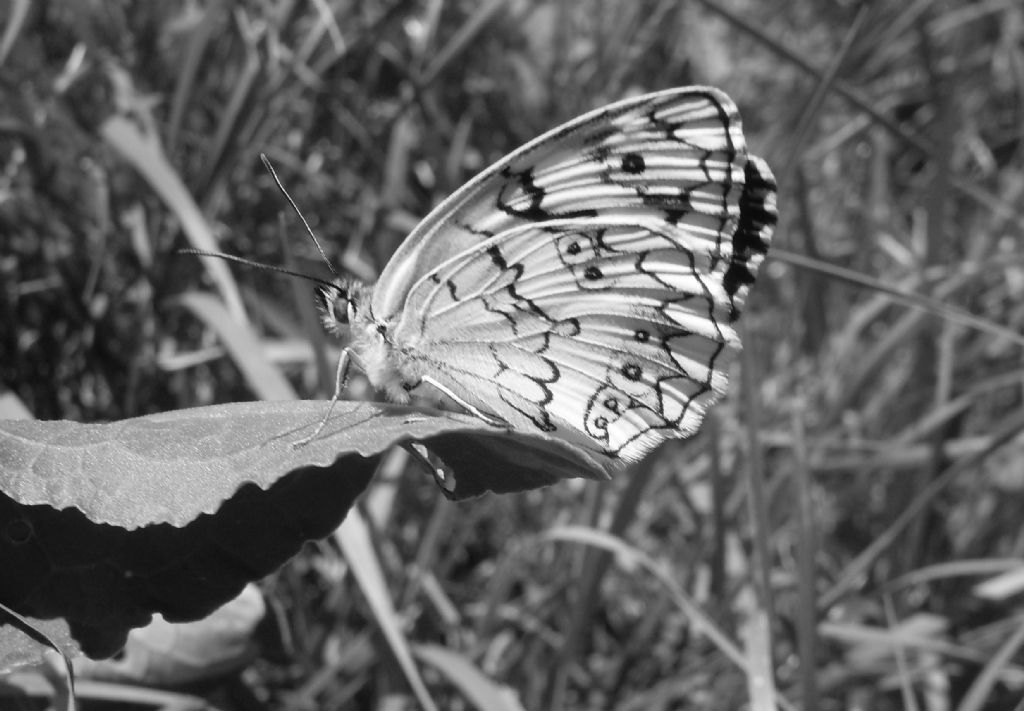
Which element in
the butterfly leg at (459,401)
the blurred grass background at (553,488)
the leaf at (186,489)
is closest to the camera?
the leaf at (186,489)

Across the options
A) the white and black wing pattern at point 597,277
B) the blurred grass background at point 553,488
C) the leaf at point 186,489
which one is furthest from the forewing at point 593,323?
the leaf at point 186,489

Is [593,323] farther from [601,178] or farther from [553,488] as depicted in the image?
[553,488]

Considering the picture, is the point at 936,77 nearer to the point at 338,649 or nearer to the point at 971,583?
the point at 971,583

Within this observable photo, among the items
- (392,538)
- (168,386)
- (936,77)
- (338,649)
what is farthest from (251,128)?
(936,77)

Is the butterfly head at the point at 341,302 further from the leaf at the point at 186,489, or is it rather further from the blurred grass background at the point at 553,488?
the leaf at the point at 186,489

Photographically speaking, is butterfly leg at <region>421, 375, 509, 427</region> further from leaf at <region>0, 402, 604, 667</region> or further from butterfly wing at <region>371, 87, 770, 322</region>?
leaf at <region>0, 402, 604, 667</region>
